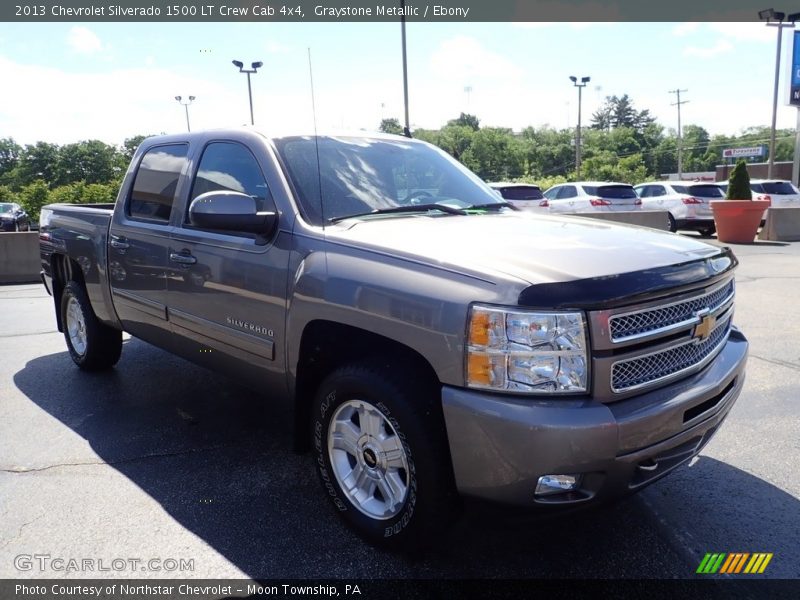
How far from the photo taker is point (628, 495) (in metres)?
2.40

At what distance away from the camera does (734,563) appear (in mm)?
2654

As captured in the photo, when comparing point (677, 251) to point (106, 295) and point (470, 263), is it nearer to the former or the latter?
point (470, 263)

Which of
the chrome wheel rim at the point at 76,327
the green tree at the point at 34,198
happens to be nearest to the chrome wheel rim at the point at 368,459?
the chrome wheel rim at the point at 76,327

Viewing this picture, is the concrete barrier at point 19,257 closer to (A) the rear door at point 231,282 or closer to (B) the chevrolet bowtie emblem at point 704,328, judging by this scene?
(A) the rear door at point 231,282

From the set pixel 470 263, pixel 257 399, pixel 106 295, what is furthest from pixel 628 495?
pixel 106 295

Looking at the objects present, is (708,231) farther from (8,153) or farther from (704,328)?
(8,153)

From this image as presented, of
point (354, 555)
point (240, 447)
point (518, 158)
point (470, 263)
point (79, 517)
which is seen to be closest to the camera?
point (470, 263)

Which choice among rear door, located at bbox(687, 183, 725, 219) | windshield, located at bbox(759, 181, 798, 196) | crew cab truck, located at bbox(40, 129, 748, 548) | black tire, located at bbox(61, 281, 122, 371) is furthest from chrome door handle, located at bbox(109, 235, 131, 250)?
windshield, located at bbox(759, 181, 798, 196)

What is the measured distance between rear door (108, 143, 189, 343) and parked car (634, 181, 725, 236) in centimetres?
1584

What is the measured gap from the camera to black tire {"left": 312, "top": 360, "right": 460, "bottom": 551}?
244 cm

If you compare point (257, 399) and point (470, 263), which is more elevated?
point (470, 263)

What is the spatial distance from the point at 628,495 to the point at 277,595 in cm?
145

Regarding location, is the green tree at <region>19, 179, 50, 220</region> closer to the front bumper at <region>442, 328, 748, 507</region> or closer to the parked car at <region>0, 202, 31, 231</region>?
the parked car at <region>0, 202, 31, 231</region>

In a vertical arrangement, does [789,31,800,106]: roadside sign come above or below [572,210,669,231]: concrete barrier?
above
